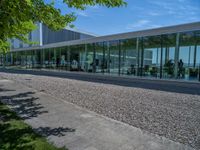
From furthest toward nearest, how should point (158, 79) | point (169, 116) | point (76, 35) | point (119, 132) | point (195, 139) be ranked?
1. point (76, 35)
2. point (158, 79)
3. point (169, 116)
4. point (119, 132)
5. point (195, 139)

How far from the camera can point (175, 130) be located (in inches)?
220

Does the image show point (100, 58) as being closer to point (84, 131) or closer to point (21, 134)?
point (84, 131)

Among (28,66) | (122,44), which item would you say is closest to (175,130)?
(122,44)

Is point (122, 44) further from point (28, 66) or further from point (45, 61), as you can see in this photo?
point (28, 66)

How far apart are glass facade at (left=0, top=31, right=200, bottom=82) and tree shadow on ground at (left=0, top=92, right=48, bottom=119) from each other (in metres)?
11.7

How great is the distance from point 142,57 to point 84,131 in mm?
15558

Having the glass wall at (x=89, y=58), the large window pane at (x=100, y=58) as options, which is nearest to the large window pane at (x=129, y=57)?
the large window pane at (x=100, y=58)

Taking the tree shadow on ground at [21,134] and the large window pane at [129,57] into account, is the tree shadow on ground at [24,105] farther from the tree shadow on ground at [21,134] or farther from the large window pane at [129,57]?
the large window pane at [129,57]

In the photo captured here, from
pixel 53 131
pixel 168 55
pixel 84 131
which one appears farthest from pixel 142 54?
pixel 53 131

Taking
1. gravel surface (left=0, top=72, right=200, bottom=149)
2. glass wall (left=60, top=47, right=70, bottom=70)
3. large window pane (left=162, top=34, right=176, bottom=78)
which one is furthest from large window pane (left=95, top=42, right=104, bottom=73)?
gravel surface (left=0, top=72, right=200, bottom=149)

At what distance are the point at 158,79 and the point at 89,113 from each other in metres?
11.9

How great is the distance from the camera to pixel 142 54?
20.1 meters

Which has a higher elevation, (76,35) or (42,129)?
(76,35)

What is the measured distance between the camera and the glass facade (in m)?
17.5
